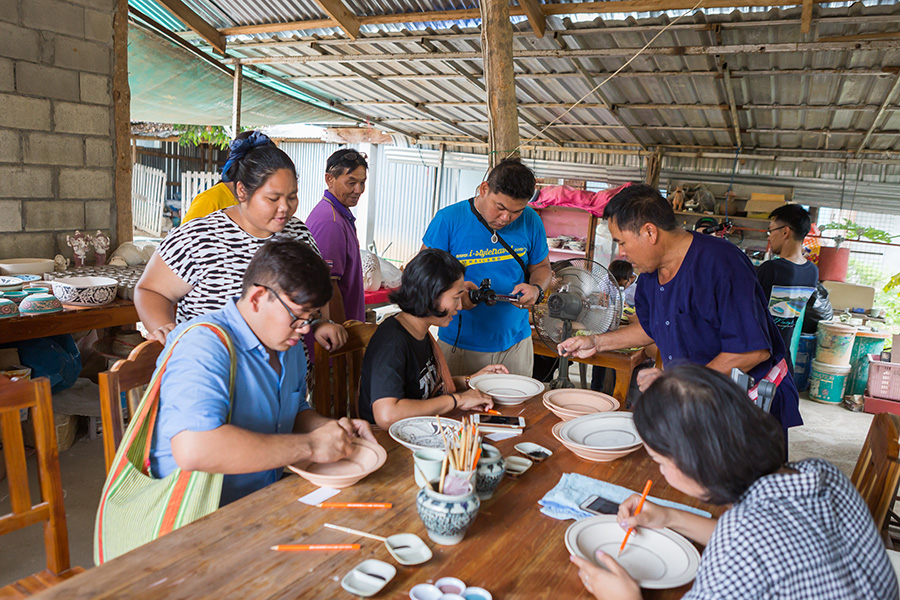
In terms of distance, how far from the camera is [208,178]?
1005 centimetres

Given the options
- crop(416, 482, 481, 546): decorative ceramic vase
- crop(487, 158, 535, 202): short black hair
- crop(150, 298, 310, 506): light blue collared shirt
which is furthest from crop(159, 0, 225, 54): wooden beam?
crop(416, 482, 481, 546): decorative ceramic vase

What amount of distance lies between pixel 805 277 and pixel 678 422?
5082 mm

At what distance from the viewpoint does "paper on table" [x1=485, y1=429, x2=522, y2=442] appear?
6.95 ft

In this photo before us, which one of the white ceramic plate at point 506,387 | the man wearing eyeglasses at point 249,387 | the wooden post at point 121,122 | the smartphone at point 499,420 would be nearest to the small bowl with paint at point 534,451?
the smartphone at point 499,420

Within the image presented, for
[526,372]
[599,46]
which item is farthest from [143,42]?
[526,372]

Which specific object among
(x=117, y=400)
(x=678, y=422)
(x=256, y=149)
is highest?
(x=256, y=149)

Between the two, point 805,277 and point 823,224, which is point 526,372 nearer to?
point 805,277

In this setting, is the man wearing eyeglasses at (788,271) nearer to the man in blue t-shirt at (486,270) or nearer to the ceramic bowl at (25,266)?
the man in blue t-shirt at (486,270)

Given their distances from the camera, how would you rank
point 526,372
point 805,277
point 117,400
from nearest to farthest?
point 117,400, point 526,372, point 805,277

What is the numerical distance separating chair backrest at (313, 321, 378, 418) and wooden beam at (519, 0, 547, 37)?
364 centimetres

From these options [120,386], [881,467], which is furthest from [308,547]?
[881,467]

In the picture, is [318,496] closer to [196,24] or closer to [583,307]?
[583,307]

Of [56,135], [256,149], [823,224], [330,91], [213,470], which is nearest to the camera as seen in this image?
[213,470]

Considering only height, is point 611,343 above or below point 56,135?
below
